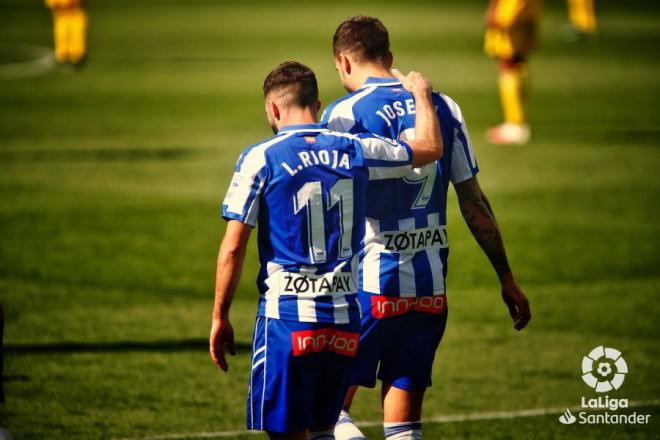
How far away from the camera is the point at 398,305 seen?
18.2 ft

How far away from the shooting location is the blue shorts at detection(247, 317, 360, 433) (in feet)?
16.1

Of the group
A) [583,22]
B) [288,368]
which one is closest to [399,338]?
[288,368]

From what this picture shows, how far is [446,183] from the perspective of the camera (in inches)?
224

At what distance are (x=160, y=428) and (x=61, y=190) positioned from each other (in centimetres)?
785

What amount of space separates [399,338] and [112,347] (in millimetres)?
3659

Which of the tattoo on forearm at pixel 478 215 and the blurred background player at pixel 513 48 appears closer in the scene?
the tattoo on forearm at pixel 478 215

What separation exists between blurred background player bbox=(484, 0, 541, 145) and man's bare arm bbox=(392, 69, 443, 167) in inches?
503

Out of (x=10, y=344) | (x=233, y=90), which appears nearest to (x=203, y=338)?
(x=10, y=344)

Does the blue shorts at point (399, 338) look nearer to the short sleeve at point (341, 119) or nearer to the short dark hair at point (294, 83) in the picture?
the short sleeve at point (341, 119)

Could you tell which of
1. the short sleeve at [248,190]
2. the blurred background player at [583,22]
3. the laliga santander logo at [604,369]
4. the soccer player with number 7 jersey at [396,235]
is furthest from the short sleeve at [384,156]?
the blurred background player at [583,22]

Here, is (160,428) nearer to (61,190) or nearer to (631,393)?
(631,393)

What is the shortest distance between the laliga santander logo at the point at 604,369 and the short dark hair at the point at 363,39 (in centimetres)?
347

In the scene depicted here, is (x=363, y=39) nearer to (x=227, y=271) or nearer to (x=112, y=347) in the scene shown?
(x=227, y=271)

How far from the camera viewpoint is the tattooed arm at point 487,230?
225 inches
